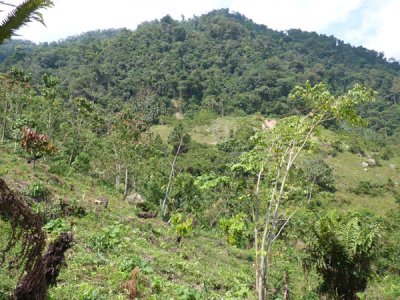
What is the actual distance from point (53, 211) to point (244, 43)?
13734cm

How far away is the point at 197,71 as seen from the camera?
112062mm

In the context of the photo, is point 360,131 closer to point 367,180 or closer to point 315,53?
point 367,180

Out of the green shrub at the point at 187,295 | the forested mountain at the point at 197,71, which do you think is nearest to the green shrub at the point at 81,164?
the green shrub at the point at 187,295

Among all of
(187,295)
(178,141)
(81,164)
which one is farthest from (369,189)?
(187,295)

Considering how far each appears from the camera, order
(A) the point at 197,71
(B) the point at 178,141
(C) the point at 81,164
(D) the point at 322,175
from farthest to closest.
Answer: (A) the point at 197,71 < (B) the point at 178,141 < (D) the point at 322,175 < (C) the point at 81,164

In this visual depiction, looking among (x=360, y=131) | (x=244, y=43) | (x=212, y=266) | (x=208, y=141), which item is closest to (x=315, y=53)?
(x=244, y=43)

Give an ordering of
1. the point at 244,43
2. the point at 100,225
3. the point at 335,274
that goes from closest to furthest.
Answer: the point at 335,274 → the point at 100,225 → the point at 244,43

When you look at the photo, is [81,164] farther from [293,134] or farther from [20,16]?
[20,16]

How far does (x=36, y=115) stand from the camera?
33.4 m

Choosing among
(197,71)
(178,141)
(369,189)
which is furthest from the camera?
(197,71)

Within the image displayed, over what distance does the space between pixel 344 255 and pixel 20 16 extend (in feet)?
34.6

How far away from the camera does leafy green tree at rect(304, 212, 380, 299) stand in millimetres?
11734

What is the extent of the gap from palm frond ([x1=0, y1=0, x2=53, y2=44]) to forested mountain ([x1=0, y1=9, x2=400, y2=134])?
236 ft

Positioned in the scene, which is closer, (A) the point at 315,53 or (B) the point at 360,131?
(B) the point at 360,131
